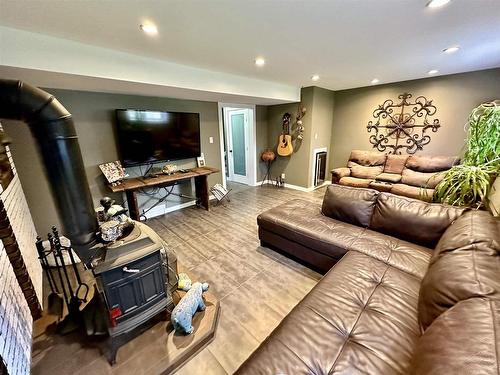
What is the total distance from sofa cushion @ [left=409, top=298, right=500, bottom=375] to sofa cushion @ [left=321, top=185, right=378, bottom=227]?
4.34ft

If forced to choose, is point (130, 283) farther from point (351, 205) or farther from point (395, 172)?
point (395, 172)

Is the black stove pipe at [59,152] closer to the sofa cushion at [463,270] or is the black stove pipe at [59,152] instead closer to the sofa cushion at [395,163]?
the sofa cushion at [463,270]

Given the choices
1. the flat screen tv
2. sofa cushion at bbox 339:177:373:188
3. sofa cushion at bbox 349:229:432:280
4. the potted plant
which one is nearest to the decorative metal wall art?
sofa cushion at bbox 339:177:373:188

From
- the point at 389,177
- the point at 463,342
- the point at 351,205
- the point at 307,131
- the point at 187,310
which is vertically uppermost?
the point at 307,131

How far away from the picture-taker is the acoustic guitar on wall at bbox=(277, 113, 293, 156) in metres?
4.98

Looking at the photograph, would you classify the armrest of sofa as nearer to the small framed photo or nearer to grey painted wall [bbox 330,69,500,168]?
grey painted wall [bbox 330,69,500,168]

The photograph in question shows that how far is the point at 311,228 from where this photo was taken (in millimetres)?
2150

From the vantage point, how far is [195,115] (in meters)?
3.75

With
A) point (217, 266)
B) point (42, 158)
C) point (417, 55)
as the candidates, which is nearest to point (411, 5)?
point (417, 55)

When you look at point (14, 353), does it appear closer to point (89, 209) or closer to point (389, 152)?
point (89, 209)

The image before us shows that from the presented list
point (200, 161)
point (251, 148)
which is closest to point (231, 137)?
point (251, 148)

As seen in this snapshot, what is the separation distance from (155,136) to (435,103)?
5.08 metres

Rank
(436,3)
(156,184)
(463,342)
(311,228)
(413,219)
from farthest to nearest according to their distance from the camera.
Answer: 1. (156,184)
2. (311,228)
3. (413,219)
4. (436,3)
5. (463,342)

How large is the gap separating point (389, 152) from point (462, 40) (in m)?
2.67
